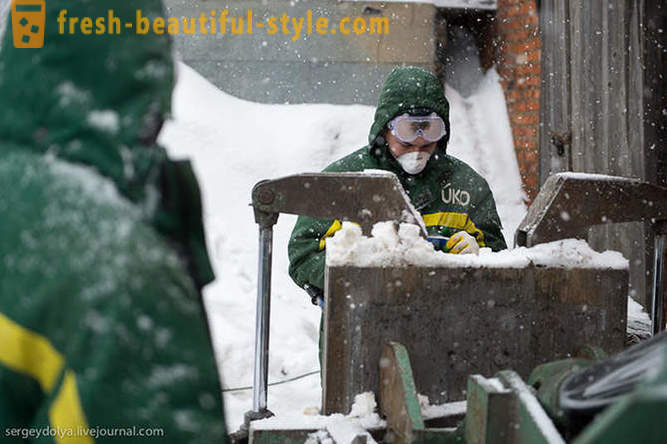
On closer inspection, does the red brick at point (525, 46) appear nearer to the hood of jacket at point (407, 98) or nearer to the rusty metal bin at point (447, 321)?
the hood of jacket at point (407, 98)

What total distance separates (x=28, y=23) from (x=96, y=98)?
217mm

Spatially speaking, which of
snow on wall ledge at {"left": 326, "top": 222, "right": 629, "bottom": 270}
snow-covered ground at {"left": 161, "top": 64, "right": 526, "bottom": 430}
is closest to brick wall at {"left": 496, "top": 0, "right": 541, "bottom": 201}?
snow-covered ground at {"left": 161, "top": 64, "right": 526, "bottom": 430}

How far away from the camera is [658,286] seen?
289cm

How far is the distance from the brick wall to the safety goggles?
11.1 ft

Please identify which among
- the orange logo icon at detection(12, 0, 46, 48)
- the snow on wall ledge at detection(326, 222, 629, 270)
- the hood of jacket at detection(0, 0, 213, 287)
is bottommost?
the snow on wall ledge at detection(326, 222, 629, 270)

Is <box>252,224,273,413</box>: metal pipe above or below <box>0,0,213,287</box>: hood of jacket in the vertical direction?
below

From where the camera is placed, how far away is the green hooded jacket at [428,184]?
346 cm

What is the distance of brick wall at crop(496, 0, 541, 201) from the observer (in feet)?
22.2

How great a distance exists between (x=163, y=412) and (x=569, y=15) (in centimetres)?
510

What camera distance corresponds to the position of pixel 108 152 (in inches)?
40.2

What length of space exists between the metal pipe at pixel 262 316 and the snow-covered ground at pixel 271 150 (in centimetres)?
337

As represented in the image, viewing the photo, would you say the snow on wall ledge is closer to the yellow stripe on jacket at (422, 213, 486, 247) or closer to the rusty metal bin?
the rusty metal bin

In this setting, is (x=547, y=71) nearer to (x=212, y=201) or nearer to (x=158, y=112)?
(x=212, y=201)

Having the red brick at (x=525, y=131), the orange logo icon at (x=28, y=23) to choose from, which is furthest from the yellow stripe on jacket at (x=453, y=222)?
the red brick at (x=525, y=131)
